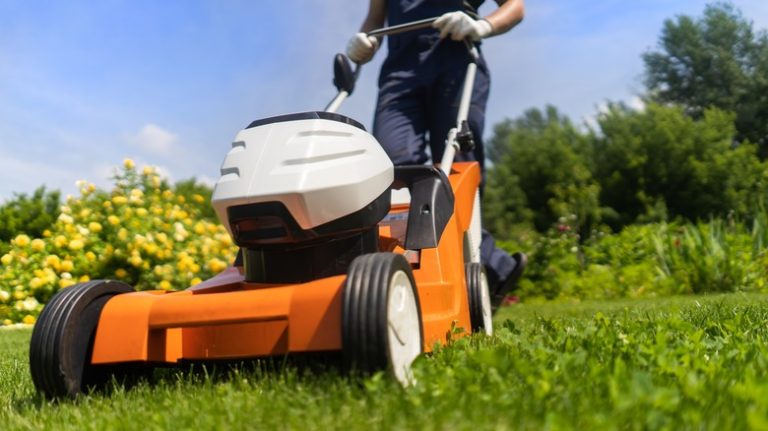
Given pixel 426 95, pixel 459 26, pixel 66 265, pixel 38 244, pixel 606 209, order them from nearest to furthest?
pixel 459 26
pixel 426 95
pixel 66 265
pixel 38 244
pixel 606 209

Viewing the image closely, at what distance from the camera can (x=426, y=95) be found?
134 inches

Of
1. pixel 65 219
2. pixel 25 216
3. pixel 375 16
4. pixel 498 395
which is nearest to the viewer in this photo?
pixel 498 395

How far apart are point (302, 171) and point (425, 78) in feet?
5.33

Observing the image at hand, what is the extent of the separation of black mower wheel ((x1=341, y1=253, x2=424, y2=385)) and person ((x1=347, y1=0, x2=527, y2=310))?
5.01 feet

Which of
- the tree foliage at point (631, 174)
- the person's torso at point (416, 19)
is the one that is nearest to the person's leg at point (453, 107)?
the person's torso at point (416, 19)

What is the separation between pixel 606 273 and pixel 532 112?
50.5m

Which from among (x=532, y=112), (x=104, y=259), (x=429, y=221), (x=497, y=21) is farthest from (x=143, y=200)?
(x=532, y=112)

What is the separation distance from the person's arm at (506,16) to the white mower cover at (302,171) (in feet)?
4.79

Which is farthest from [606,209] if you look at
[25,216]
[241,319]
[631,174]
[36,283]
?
[241,319]

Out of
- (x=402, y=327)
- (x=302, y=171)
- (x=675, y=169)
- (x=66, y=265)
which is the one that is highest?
(x=675, y=169)

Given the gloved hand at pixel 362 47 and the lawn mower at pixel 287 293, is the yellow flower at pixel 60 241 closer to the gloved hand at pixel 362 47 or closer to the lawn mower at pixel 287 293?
the gloved hand at pixel 362 47

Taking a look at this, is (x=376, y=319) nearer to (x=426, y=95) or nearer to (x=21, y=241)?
(x=426, y=95)

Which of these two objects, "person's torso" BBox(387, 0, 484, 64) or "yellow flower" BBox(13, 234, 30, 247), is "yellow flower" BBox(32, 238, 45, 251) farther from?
"person's torso" BBox(387, 0, 484, 64)

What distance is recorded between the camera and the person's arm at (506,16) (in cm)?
324
